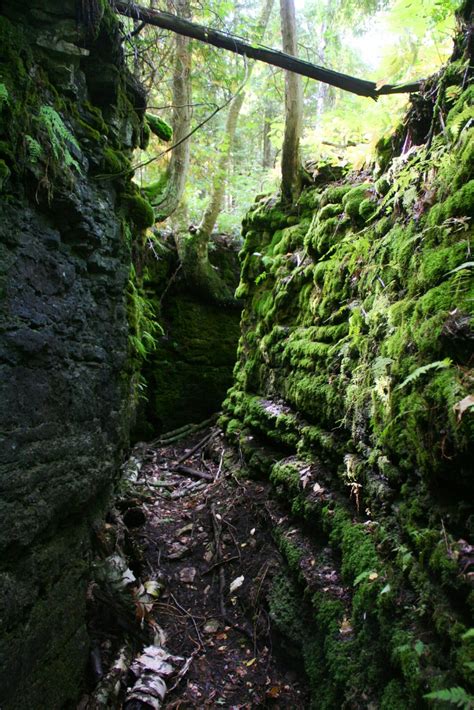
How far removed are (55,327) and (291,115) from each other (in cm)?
574

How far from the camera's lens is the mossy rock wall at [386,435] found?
2.23 metres

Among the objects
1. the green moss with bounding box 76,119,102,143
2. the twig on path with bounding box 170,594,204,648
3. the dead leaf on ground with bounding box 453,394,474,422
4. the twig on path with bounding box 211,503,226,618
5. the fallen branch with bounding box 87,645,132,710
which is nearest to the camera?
the dead leaf on ground with bounding box 453,394,474,422

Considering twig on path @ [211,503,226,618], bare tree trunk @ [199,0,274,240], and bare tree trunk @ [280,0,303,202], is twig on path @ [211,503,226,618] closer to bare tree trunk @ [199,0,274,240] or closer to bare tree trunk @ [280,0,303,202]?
bare tree trunk @ [280,0,303,202]

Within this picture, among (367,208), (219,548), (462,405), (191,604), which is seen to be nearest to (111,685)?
(191,604)

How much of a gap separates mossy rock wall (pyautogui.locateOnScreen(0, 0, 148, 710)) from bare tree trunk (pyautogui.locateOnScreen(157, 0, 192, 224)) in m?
4.07

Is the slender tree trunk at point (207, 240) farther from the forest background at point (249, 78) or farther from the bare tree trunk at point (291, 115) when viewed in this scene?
the bare tree trunk at point (291, 115)

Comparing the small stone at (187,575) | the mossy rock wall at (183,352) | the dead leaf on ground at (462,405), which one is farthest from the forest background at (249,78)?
the small stone at (187,575)

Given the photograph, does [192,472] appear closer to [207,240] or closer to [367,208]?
[367,208]

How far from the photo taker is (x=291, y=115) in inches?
270

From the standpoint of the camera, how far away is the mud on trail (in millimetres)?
3414

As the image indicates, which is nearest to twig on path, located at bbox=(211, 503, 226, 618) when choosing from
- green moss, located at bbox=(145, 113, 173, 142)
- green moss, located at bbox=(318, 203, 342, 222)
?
green moss, located at bbox=(318, 203, 342, 222)

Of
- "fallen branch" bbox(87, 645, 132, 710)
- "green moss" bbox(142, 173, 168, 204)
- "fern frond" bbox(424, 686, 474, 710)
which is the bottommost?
"fallen branch" bbox(87, 645, 132, 710)

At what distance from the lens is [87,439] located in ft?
11.4

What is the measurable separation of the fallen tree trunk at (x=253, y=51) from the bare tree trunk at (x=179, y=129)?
3152 millimetres
